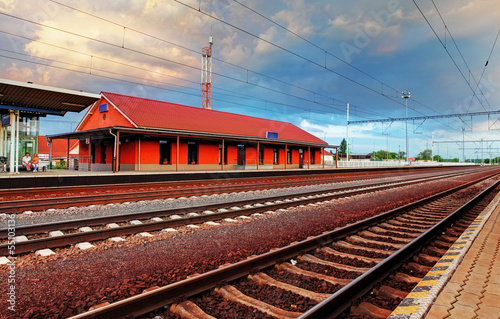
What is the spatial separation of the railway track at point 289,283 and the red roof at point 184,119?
71.7 ft

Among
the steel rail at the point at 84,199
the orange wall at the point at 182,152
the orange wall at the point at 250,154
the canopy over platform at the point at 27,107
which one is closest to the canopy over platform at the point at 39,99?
the canopy over platform at the point at 27,107

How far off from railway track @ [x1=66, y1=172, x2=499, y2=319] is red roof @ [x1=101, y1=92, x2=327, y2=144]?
21.8 m

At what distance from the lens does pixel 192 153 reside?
28562mm

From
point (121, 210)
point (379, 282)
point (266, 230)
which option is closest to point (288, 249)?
point (379, 282)

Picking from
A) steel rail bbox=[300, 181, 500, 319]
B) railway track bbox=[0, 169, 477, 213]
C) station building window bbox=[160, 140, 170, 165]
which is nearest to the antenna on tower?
station building window bbox=[160, 140, 170, 165]

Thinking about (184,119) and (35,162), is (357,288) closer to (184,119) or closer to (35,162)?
(35,162)

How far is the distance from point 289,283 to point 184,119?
2864cm

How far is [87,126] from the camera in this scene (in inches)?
1315

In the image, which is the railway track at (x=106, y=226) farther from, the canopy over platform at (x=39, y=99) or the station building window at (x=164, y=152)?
the station building window at (x=164, y=152)

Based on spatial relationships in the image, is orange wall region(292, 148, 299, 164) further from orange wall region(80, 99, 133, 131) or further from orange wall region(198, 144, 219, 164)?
orange wall region(80, 99, 133, 131)

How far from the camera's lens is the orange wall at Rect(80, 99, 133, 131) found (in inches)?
1083

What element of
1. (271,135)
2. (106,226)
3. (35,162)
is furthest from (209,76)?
(106,226)

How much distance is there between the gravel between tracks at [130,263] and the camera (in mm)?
3537

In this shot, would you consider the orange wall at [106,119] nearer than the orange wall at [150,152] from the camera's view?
No
